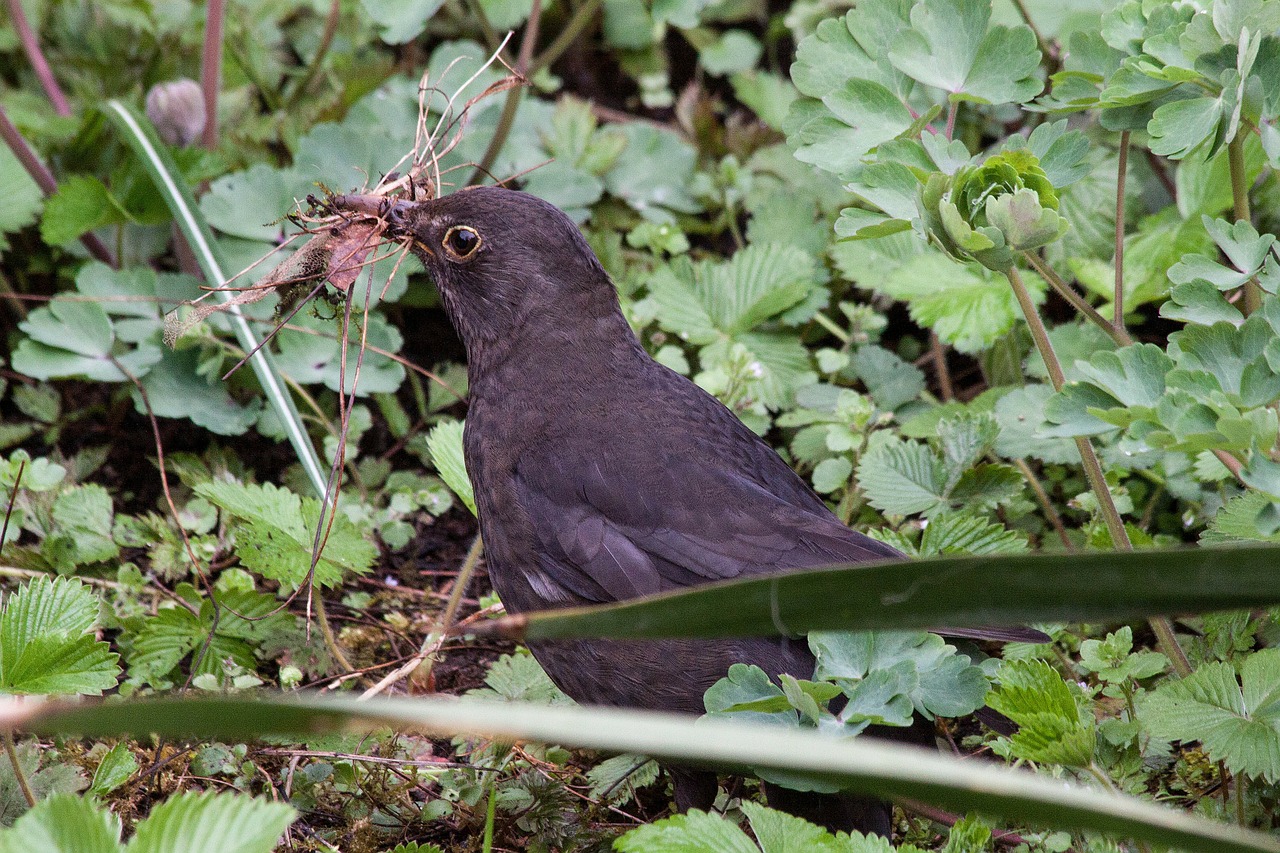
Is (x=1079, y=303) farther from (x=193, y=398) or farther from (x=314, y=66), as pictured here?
(x=314, y=66)

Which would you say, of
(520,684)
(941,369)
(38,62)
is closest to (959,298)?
(941,369)

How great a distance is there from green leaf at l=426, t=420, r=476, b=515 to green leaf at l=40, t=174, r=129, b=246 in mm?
1386

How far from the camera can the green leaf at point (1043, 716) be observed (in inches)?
88.0

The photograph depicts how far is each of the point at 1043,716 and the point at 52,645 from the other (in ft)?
6.11

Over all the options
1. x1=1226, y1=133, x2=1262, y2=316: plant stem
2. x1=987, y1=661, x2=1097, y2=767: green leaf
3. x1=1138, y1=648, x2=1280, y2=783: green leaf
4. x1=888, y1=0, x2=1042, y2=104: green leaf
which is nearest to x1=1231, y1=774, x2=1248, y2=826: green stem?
x1=1138, y1=648, x2=1280, y2=783: green leaf

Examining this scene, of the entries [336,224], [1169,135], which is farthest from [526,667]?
[1169,135]

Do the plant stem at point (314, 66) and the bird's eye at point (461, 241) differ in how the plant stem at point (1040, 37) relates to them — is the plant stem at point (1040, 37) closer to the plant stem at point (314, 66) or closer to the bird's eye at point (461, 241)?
the bird's eye at point (461, 241)

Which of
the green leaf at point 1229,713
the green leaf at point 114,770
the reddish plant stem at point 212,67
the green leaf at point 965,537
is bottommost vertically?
the green leaf at point 965,537

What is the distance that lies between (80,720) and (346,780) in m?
1.46

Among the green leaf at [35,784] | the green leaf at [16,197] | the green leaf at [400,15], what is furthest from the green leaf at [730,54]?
the green leaf at [35,784]

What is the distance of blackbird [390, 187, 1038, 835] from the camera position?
270cm

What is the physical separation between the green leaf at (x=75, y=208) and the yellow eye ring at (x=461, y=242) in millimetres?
1343

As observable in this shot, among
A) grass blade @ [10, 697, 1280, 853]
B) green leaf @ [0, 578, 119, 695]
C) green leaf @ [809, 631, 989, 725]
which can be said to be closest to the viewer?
grass blade @ [10, 697, 1280, 853]

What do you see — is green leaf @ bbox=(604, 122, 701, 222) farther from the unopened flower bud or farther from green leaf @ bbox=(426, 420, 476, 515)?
green leaf @ bbox=(426, 420, 476, 515)
